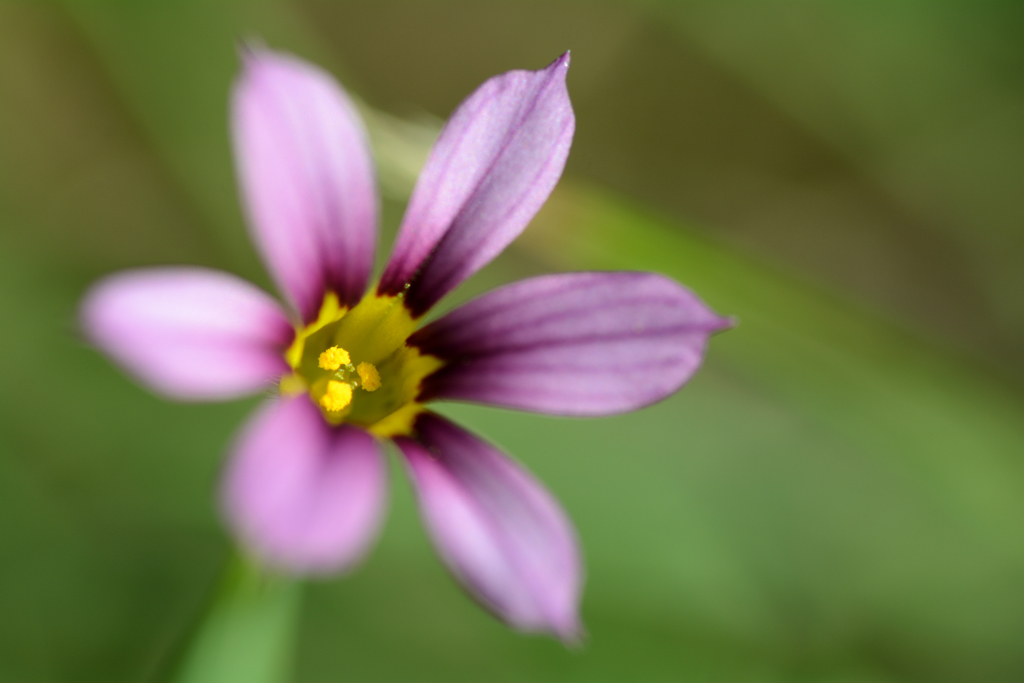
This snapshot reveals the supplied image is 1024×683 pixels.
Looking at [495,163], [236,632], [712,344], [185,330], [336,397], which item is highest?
[712,344]

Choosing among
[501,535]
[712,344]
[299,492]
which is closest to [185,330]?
[299,492]

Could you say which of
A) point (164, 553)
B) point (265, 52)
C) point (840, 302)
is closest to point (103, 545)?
point (164, 553)

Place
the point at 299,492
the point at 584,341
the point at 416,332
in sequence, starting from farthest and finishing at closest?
1. the point at 416,332
2. the point at 584,341
3. the point at 299,492

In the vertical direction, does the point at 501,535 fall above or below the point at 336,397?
below

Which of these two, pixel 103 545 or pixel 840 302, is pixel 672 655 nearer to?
pixel 840 302

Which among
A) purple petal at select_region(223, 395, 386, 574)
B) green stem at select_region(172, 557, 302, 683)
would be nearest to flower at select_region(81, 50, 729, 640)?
purple petal at select_region(223, 395, 386, 574)

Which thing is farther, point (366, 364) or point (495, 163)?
point (366, 364)

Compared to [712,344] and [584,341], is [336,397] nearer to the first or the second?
[584,341]

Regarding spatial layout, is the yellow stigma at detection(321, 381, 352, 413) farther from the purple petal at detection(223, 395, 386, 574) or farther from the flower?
the purple petal at detection(223, 395, 386, 574)
